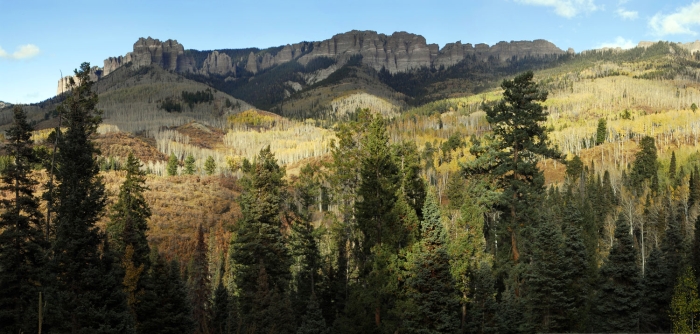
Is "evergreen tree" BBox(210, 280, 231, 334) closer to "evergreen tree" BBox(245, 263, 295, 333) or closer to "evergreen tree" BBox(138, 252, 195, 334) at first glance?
"evergreen tree" BBox(138, 252, 195, 334)

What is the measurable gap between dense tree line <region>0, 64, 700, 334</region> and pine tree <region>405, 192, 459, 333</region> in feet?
0.23

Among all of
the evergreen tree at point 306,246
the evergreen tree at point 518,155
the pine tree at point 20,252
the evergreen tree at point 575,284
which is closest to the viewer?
the pine tree at point 20,252

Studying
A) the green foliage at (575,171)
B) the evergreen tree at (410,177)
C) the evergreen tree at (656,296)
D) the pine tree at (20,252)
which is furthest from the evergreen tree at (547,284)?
the green foliage at (575,171)

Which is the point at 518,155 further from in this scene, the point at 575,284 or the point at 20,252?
the point at 20,252

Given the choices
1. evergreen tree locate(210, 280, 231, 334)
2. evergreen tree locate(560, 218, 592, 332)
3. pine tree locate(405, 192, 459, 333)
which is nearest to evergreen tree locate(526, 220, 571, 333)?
evergreen tree locate(560, 218, 592, 332)

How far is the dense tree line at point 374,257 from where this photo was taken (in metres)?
20.2

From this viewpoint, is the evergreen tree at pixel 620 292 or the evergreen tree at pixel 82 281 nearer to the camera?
the evergreen tree at pixel 82 281

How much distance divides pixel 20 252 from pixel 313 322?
1409cm

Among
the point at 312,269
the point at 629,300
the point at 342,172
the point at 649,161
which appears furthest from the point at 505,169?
the point at 649,161

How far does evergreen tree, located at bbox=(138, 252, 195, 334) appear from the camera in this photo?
27438 millimetres

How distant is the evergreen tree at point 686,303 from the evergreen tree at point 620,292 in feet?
10.3

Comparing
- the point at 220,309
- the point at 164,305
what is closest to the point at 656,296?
the point at 164,305

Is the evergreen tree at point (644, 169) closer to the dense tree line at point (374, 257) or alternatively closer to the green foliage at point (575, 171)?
the green foliage at point (575, 171)

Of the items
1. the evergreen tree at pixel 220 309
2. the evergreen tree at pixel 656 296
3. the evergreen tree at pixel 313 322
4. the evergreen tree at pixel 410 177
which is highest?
the evergreen tree at pixel 410 177
